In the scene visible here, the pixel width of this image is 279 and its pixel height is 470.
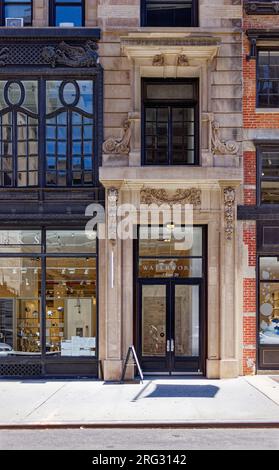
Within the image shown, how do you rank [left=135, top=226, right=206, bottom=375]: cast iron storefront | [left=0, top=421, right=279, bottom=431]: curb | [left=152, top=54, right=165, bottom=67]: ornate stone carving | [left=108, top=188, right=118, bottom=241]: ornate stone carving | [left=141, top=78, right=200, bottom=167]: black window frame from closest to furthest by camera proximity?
[left=0, top=421, right=279, bottom=431]: curb < [left=108, top=188, right=118, bottom=241]: ornate stone carving < [left=152, top=54, right=165, bottom=67]: ornate stone carving < [left=135, top=226, right=206, bottom=375]: cast iron storefront < [left=141, top=78, right=200, bottom=167]: black window frame

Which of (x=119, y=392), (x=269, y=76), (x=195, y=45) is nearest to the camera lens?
(x=119, y=392)

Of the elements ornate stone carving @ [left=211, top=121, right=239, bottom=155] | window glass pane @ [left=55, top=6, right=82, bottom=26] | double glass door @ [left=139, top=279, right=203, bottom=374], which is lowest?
double glass door @ [left=139, top=279, right=203, bottom=374]

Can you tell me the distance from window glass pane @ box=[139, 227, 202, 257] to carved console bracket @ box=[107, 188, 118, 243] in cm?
84

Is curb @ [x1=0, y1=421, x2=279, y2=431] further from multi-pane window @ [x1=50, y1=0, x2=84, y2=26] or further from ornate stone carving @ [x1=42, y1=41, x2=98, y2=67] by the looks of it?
multi-pane window @ [x1=50, y1=0, x2=84, y2=26]

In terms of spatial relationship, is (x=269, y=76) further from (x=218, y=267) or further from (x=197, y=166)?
(x=218, y=267)

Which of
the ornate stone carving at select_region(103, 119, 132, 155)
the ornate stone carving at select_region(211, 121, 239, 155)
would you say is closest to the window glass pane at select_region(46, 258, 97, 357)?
the ornate stone carving at select_region(103, 119, 132, 155)

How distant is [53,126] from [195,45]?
4164mm

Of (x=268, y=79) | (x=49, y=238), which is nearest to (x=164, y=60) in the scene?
(x=268, y=79)

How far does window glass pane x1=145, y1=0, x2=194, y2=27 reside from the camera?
55.9ft

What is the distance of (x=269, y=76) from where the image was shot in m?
17.1

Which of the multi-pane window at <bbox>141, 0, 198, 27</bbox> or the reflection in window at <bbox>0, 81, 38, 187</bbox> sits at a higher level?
the multi-pane window at <bbox>141, 0, 198, 27</bbox>

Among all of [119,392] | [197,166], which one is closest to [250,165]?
[197,166]

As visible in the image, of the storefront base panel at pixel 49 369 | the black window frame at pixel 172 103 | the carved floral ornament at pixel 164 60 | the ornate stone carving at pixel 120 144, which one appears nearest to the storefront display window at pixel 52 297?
the storefront base panel at pixel 49 369

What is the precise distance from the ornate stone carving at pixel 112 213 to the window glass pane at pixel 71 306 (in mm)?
918
